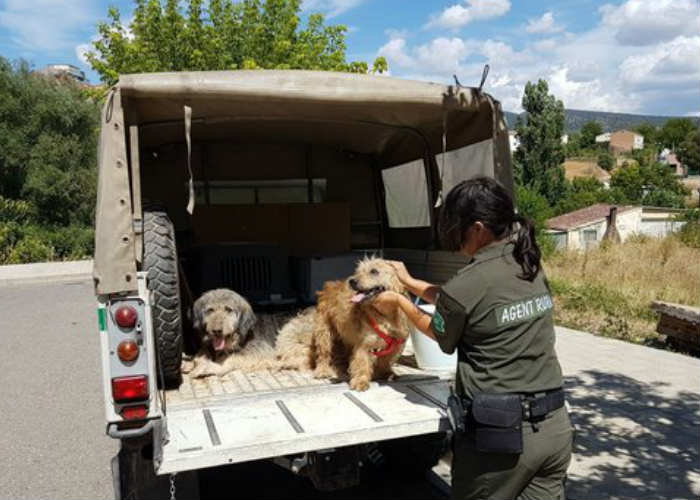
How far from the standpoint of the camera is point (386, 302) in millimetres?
3578

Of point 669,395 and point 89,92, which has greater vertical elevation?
point 89,92

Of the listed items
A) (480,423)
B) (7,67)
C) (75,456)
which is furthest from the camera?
(7,67)

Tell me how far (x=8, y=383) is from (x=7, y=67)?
2203cm

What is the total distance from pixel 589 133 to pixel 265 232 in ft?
494

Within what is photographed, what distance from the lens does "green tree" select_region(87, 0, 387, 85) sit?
19594 mm

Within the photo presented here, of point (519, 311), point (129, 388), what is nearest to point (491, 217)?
point (519, 311)

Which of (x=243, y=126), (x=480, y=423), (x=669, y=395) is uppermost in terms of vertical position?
(x=243, y=126)

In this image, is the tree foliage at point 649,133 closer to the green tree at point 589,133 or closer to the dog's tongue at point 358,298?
the green tree at point 589,133

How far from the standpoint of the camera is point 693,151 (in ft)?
332

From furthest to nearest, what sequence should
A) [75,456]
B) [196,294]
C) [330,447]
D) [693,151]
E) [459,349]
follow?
[693,151] → [196,294] → [75,456] → [330,447] → [459,349]

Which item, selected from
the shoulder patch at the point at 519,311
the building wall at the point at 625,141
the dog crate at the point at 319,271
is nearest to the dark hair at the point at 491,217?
the shoulder patch at the point at 519,311

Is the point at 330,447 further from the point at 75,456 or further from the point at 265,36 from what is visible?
the point at 265,36

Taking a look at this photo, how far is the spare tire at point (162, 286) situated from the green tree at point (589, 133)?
147m

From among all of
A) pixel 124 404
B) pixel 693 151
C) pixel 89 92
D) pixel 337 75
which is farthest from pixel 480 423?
pixel 693 151
